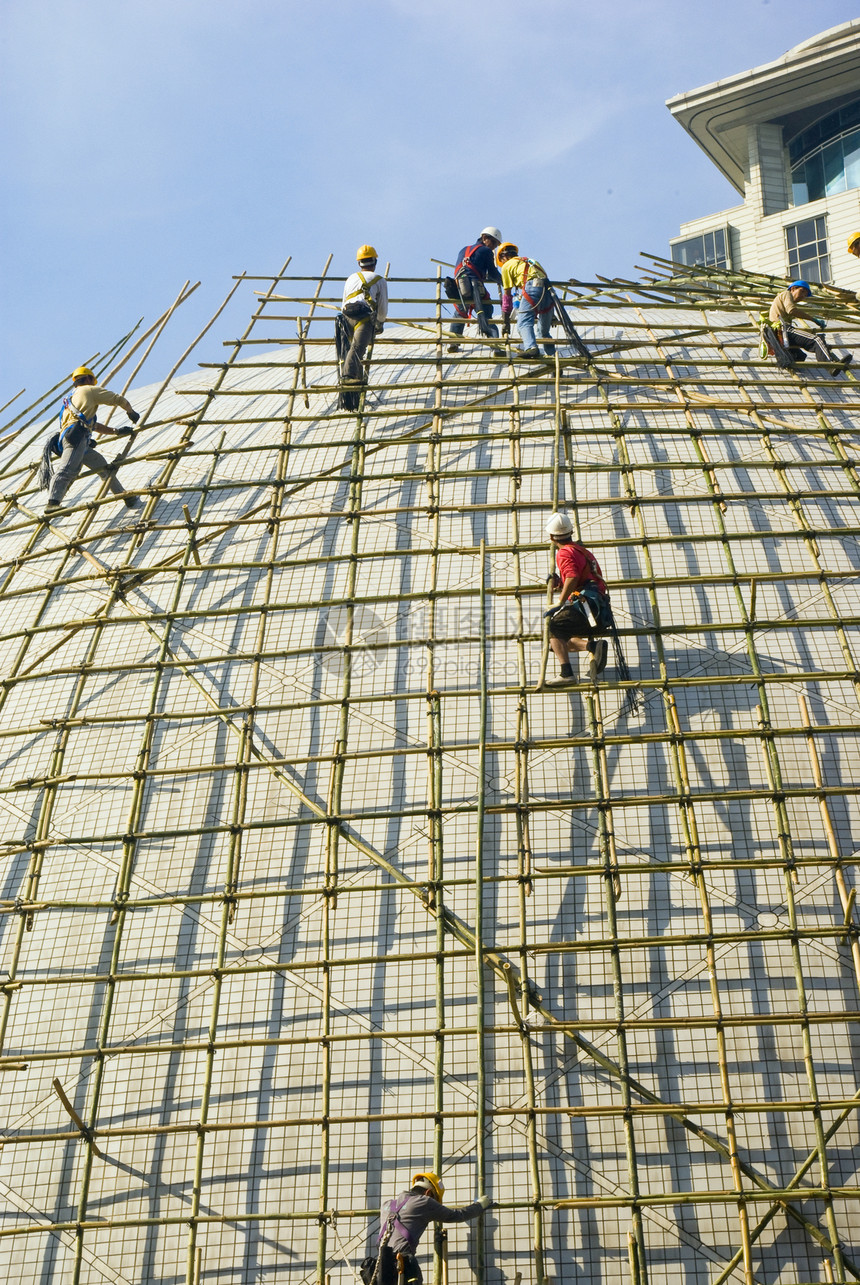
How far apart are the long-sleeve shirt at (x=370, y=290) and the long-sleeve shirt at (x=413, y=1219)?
10.7 metres

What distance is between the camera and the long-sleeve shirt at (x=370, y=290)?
51.8 ft

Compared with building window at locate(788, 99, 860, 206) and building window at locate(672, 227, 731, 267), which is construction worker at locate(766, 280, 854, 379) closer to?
building window at locate(788, 99, 860, 206)

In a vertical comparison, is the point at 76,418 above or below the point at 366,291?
below

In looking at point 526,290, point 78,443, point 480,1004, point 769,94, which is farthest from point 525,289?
point 769,94

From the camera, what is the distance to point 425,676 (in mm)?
12133

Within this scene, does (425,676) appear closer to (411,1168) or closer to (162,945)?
(162,945)

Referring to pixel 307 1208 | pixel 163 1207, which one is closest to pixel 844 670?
pixel 307 1208

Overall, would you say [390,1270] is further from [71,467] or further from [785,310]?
[785,310]

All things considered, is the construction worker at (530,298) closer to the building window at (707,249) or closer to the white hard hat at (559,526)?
the white hard hat at (559,526)

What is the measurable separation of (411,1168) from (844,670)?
5904mm

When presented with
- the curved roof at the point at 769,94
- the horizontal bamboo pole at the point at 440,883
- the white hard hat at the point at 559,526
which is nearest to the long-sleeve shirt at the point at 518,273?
the white hard hat at the point at 559,526

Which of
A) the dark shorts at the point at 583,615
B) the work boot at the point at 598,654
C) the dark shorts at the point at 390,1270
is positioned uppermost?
the dark shorts at the point at 583,615

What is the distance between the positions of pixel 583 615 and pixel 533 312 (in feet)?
19.2

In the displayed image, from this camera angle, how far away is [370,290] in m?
15.9
